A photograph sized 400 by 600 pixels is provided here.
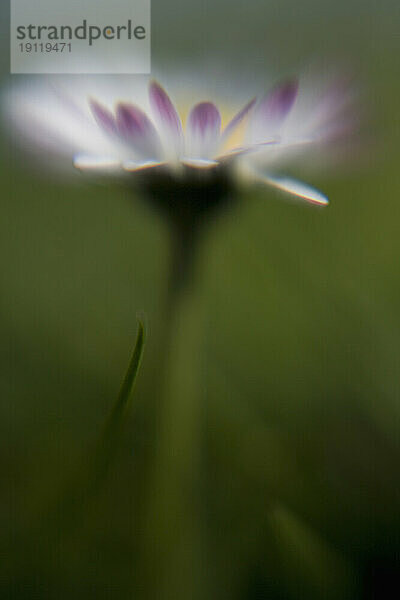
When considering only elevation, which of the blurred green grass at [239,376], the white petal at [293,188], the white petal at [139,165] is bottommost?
the blurred green grass at [239,376]

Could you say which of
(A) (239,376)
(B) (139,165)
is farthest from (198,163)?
(A) (239,376)

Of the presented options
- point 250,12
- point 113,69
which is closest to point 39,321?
point 113,69

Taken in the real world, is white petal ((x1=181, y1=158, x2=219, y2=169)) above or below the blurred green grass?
above

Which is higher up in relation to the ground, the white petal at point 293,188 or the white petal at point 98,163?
the white petal at point 98,163

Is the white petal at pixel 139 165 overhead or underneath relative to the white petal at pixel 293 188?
overhead

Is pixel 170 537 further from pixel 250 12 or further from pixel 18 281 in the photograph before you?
pixel 250 12

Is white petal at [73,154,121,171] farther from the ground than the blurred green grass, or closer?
farther from the ground

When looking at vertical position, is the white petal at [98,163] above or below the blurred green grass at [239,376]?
above

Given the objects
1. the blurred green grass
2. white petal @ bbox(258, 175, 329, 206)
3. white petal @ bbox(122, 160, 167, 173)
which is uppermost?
white petal @ bbox(122, 160, 167, 173)

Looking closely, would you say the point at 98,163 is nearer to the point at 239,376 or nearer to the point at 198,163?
the point at 198,163
